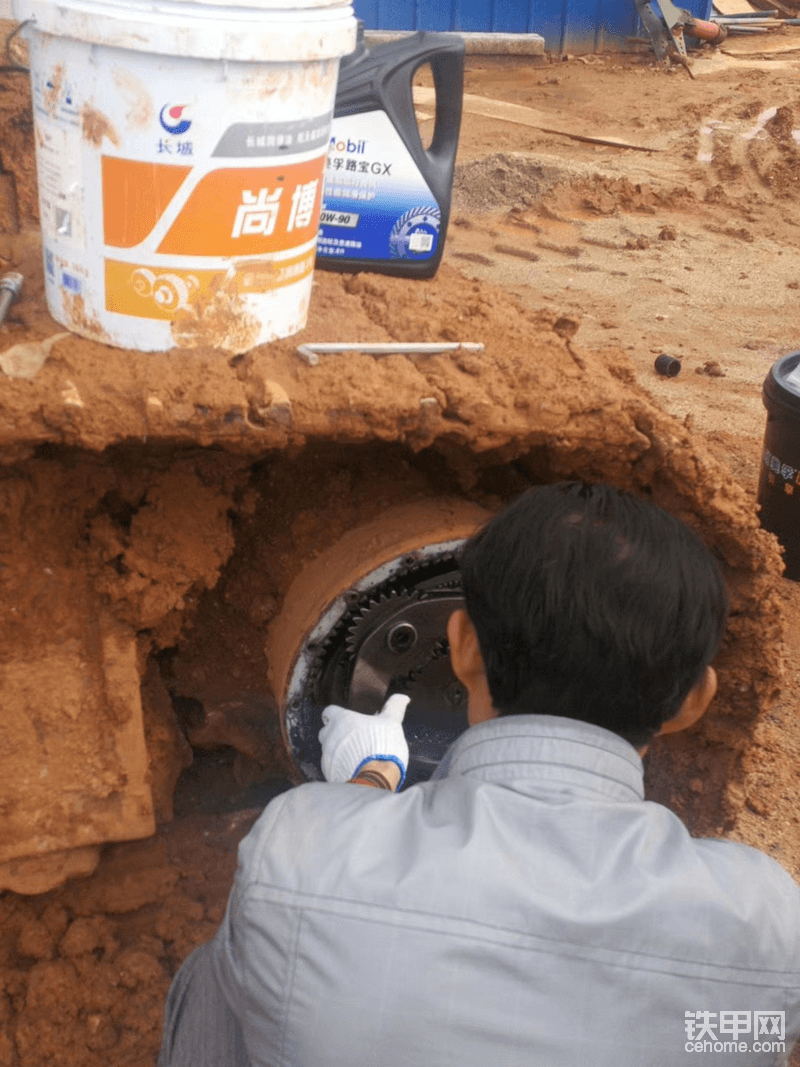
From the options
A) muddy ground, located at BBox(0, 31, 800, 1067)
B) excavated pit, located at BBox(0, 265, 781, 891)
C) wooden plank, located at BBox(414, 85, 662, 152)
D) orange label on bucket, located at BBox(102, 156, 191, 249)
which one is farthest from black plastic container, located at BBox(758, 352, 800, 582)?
wooden plank, located at BBox(414, 85, 662, 152)

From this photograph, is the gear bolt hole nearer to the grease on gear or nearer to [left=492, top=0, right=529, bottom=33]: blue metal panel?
the grease on gear

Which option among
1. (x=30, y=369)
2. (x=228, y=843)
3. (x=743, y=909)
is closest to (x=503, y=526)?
(x=743, y=909)

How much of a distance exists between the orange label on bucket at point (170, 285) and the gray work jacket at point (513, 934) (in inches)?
29.7

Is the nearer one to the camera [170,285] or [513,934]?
[513,934]

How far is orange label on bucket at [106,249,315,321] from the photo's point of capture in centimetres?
151

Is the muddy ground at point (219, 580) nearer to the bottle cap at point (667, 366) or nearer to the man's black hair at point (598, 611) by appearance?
the man's black hair at point (598, 611)

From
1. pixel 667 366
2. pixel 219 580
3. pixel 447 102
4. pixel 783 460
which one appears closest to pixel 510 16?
pixel 667 366

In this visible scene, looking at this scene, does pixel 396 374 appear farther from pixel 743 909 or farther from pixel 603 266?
pixel 603 266

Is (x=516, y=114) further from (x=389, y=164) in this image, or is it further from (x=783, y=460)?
(x=389, y=164)

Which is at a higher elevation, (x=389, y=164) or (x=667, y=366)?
(x=389, y=164)

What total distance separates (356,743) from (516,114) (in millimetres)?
8408

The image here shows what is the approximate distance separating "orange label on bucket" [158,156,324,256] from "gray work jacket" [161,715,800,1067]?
0.79 meters

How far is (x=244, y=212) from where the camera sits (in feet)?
4.89

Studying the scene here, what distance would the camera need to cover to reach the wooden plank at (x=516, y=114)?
28.6 feet
